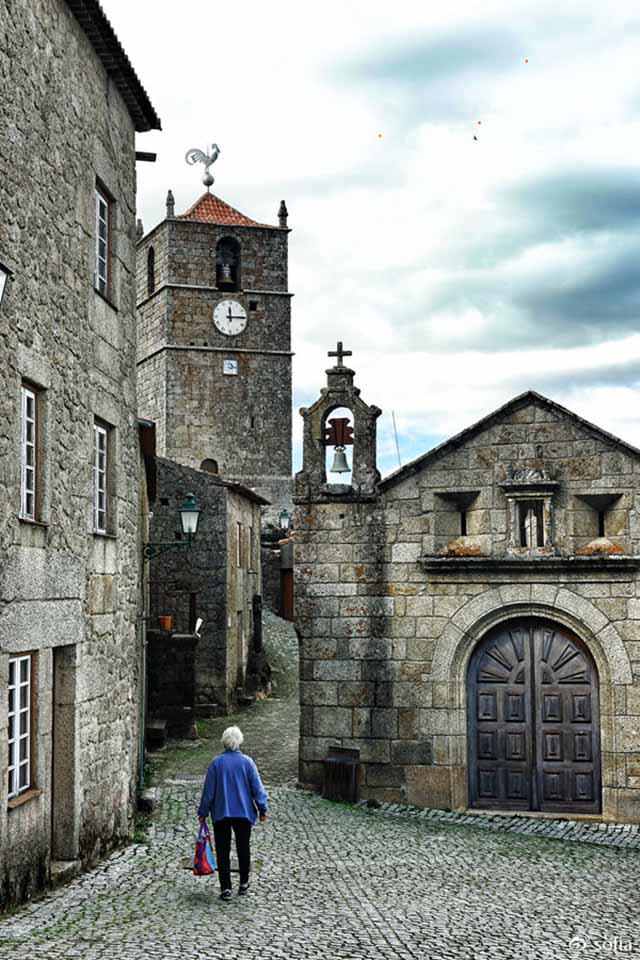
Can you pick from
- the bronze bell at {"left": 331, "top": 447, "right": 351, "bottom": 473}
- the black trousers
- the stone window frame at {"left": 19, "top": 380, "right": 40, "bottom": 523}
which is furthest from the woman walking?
the bronze bell at {"left": 331, "top": 447, "right": 351, "bottom": 473}

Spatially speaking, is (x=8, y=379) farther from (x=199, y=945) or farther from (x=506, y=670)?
(x=506, y=670)

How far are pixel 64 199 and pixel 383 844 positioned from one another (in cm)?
692

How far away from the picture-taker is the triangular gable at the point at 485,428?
13.7 meters

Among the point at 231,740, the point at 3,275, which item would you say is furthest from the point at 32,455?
the point at 231,740

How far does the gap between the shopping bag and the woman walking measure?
7 cm

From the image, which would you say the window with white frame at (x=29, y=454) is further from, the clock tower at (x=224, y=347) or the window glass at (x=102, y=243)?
the clock tower at (x=224, y=347)

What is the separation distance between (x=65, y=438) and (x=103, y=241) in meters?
2.50

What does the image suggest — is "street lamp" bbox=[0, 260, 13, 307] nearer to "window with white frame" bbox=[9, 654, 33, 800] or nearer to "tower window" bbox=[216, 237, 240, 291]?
"window with white frame" bbox=[9, 654, 33, 800]

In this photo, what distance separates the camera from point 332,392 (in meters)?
15.1

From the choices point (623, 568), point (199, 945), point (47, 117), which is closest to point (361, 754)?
point (623, 568)

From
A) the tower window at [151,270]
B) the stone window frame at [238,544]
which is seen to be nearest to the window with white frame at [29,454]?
the stone window frame at [238,544]

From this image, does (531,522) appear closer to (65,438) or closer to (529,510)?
(529,510)

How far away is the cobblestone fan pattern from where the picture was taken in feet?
24.5

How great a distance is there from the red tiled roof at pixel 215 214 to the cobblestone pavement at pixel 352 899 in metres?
32.5
